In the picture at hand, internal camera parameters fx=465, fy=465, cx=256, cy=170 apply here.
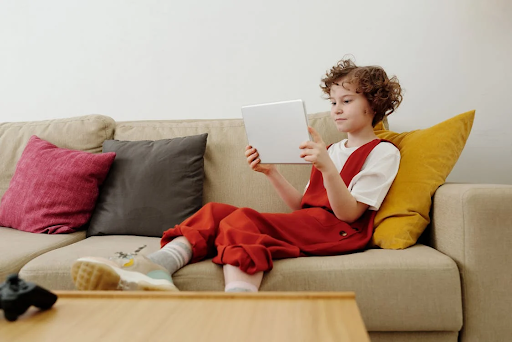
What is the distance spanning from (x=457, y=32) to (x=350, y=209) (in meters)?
1.12

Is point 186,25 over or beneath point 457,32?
over

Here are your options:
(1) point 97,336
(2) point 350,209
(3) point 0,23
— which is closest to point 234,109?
(2) point 350,209

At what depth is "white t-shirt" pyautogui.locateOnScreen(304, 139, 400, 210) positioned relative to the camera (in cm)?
141

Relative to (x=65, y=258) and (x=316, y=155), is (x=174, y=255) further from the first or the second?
(x=316, y=155)

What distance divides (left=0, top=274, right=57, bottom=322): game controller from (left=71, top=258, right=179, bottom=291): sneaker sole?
5.1 inches

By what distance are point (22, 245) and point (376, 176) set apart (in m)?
1.15

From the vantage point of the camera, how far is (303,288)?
3.94ft

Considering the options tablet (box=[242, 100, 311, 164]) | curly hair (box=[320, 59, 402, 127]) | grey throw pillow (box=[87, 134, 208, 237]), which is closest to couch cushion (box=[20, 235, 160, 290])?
grey throw pillow (box=[87, 134, 208, 237])

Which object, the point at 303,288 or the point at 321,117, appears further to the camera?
the point at 321,117

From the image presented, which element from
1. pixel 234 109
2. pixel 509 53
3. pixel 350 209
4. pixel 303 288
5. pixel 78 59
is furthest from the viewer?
pixel 78 59

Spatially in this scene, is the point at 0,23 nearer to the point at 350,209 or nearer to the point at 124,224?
the point at 124,224

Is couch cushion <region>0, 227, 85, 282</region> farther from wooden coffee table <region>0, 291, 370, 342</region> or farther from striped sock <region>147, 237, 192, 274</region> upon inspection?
wooden coffee table <region>0, 291, 370, 342</region>

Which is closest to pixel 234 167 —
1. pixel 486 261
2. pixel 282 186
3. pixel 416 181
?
pixel 282 186

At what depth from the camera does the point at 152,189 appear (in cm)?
173
